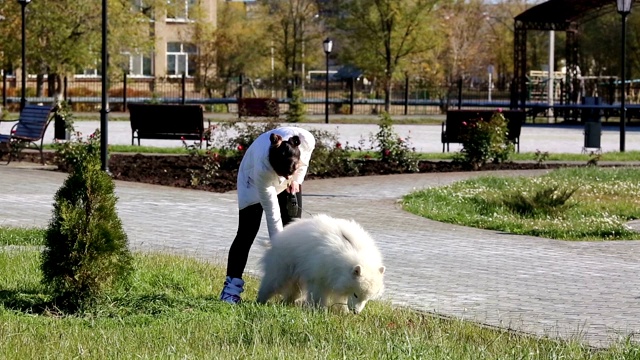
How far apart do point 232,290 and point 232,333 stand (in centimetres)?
159

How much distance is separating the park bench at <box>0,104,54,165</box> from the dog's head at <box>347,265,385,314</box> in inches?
583

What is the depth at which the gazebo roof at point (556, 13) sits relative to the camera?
4634 cm

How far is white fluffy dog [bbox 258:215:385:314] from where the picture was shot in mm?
7820

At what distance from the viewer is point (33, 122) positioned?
22.5m

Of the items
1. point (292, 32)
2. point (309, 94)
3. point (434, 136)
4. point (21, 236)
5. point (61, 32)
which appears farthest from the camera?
point (292, 32)

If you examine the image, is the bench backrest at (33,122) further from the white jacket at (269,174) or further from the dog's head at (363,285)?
the dog's head at (363,285)

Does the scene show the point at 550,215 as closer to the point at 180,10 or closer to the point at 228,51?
the point at 180,10

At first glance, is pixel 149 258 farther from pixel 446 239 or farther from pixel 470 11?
pixel 470 11

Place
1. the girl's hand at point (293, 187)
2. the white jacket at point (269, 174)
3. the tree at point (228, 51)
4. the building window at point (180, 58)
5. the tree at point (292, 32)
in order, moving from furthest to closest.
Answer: the building window at point (180, 58) → the tree at point (292, 32) → the tree at point (228, 51) → the girl's hand at point (293, 187) → the white jacket at point (269, 174)

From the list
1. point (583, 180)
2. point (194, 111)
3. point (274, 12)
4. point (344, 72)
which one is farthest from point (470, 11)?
point (583, 180)

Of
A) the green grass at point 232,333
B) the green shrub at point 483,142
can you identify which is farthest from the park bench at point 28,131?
the green grass at point 232,333

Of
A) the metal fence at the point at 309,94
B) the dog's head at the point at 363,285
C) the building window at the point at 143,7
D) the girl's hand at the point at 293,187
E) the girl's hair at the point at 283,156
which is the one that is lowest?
the dog's head at the point at 363,285

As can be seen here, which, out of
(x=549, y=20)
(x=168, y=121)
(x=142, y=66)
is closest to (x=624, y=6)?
(x=168, y=121)

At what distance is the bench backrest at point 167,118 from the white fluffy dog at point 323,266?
17495 mm
